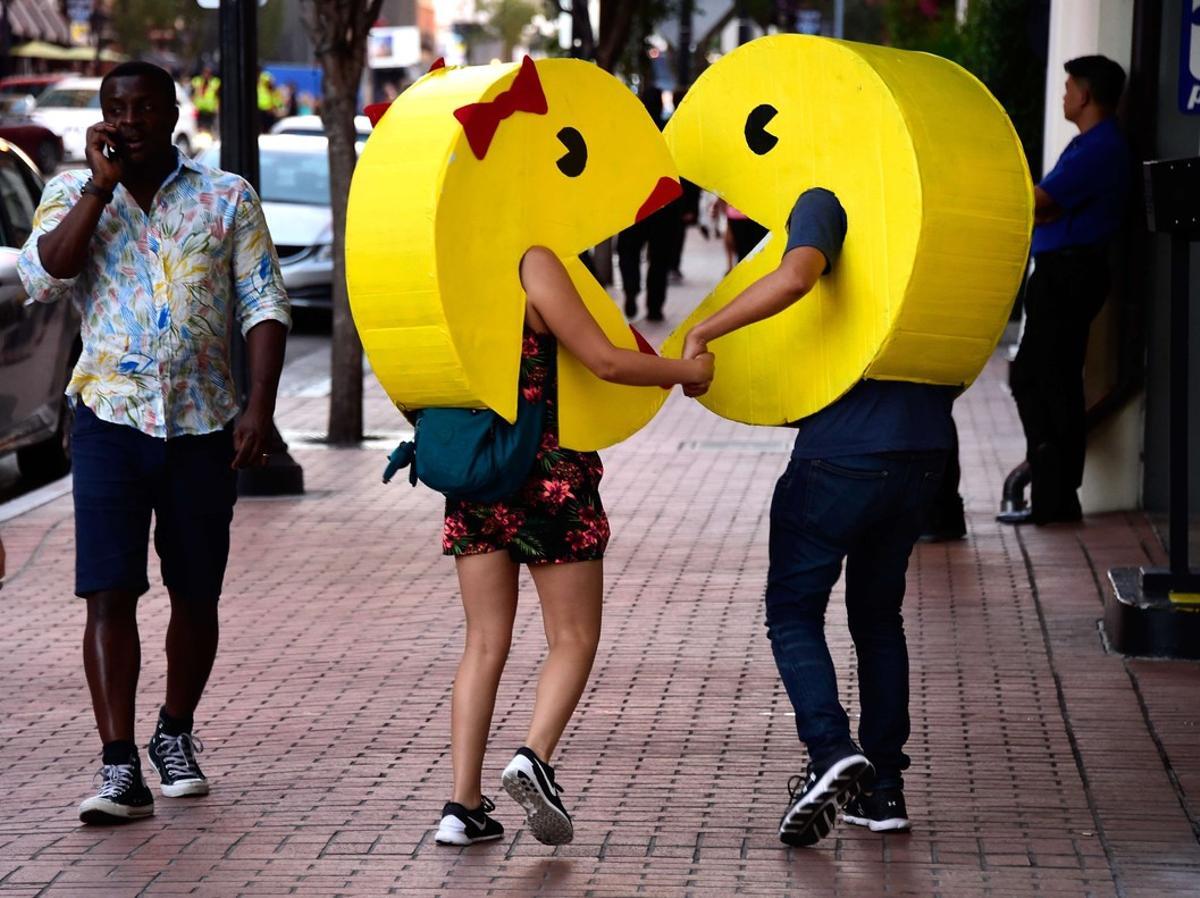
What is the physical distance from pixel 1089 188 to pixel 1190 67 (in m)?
1.63

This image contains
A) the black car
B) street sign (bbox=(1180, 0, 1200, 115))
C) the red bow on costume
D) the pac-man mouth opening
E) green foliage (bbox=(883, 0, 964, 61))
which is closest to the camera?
the red bow on costume

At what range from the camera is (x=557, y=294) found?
16.0 ft

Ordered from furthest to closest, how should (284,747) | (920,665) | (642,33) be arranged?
(642,33) → (920,665) → (284,747)

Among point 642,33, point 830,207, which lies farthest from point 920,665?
point 642,33

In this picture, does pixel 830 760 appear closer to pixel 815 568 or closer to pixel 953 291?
pixel 815 568

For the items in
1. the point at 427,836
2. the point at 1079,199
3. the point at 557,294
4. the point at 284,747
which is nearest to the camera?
the point at 557,294

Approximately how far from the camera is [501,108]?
15.9 ft

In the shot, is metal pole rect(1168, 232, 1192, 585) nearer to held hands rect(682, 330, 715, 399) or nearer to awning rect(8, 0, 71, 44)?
held hands rect(682, 330, 715, 399)

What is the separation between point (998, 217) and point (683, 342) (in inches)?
30.6

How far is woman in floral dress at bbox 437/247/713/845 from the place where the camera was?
4.94 meters

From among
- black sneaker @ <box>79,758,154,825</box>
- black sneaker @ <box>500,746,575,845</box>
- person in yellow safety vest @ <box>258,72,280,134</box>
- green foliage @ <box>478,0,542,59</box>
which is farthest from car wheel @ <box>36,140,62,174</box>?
green foliage @ <box>478,0,542,59</box>

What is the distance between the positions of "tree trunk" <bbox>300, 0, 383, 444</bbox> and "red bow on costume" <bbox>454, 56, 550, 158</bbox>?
7.25m

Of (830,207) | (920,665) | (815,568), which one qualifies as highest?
(830,207)

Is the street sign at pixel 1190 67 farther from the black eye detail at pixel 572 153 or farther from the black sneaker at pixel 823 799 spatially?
the black sneaker at pixel 823 799
